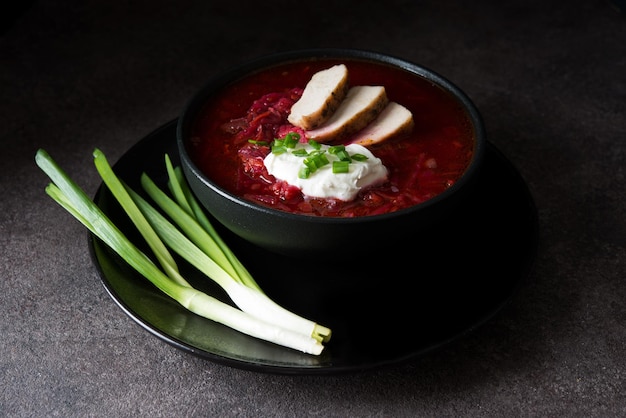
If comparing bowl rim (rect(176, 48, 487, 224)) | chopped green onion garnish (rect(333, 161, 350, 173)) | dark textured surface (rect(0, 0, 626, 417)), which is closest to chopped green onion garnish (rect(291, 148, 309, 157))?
chopped green onion garnish (rect(333, 161, 350, 173))

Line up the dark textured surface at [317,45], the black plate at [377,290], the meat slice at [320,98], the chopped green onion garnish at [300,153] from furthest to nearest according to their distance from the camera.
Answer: the meat slice at [320,98] → the chopped green onion garnish at [300,153] → the dark textured surface at [317,45] → the black plate at [377,290]

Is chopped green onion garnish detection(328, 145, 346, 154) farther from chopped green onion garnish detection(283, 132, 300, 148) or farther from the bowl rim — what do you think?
the bowl rim

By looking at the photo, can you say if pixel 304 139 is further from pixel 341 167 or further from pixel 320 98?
pixel 341 167

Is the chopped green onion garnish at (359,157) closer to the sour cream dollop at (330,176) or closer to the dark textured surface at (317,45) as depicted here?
the sour cream dollop at (330,176)

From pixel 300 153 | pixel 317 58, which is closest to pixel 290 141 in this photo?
pixel 300 153

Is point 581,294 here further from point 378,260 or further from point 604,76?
point 604,76

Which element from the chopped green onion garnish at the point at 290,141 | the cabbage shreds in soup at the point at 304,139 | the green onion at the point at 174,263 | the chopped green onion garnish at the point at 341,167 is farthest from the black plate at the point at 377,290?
the chopped green onion garnish at the point at 290,141
